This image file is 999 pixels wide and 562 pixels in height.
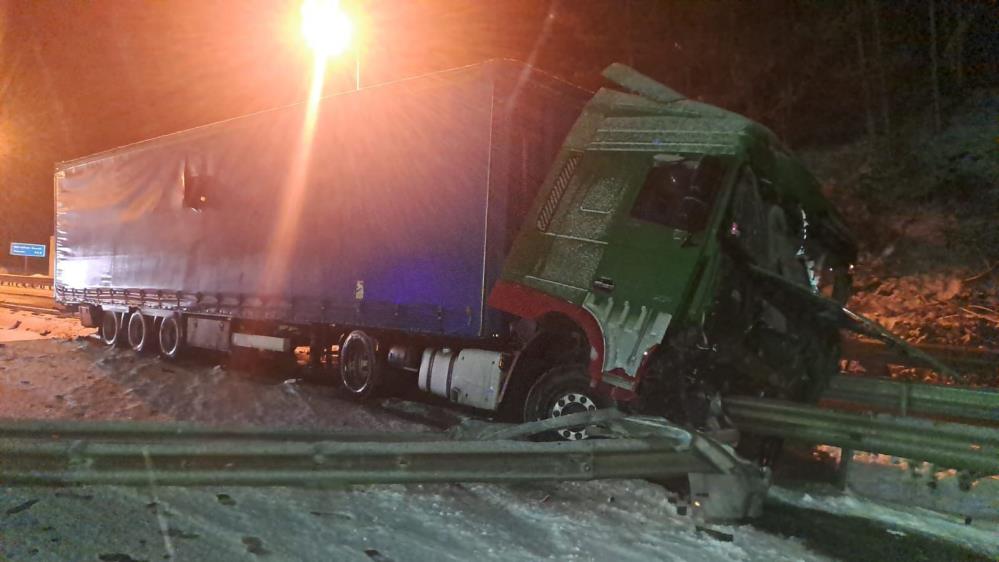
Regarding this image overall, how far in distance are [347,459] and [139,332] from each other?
1122 centimetres

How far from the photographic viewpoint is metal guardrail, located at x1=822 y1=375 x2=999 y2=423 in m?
5.74

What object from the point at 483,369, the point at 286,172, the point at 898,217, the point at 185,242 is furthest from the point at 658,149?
the point at 898,217

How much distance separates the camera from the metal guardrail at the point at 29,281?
107 feet

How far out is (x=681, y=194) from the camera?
18.6ft

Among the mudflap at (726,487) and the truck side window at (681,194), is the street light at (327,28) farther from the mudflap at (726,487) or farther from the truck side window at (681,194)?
the mudflap at (726,487)

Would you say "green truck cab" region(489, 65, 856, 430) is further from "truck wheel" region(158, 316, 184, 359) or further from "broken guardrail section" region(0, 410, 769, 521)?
"truck wheel" region(158, 316, 184, 359)

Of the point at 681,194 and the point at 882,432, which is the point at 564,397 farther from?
the point at 882,432

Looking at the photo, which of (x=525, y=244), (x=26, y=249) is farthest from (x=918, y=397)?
(x=26, y=249)

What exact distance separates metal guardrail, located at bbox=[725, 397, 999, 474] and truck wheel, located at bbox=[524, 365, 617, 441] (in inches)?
46.3

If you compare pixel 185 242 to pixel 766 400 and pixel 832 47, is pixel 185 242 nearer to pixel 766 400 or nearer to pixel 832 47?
pixel 766 400

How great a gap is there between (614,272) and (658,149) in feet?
3.54

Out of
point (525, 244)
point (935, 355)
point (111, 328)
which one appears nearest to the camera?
point (525, 244)

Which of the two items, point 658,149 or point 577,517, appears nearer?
point 577,517

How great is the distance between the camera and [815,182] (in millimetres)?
6953
